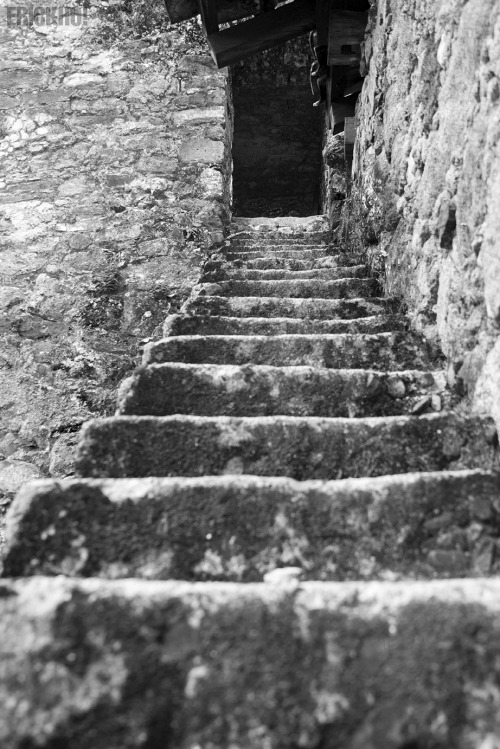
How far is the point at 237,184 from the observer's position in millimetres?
7547

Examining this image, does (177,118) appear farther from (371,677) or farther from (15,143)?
(371,677)

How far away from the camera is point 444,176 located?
5.72ft

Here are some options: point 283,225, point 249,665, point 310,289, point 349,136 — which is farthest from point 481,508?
point 283,225

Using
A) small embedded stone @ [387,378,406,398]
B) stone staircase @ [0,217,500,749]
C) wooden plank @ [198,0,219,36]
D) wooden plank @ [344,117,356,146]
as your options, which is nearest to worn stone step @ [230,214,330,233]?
wooden plank @ [344,117,356,146]

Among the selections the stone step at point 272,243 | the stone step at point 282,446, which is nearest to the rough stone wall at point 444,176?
the stone step at point 282,446

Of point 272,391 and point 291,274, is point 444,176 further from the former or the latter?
point 291,274

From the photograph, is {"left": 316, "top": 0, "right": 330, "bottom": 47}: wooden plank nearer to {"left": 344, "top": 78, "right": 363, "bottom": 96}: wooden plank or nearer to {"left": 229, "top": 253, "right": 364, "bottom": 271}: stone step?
{"left": 344, "top": 78, "right": 363, "bottom": 96}: wooden plank

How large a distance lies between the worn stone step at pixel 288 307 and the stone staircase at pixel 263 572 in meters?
0.49

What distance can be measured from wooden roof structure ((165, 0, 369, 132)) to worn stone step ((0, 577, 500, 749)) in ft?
10.7

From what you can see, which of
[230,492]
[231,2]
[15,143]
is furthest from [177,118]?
[230,492]

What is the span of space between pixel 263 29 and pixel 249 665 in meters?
3.68

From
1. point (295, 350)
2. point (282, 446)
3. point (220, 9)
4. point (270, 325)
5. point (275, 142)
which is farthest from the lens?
point (275, 142)

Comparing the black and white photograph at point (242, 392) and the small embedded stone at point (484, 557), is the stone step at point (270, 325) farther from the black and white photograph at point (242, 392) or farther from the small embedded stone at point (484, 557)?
the small embedded stone at point (484, 557)

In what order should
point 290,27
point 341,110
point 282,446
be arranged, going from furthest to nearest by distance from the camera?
point 341,110 < point 290,27 < point 282,446
